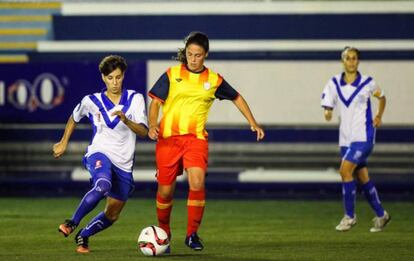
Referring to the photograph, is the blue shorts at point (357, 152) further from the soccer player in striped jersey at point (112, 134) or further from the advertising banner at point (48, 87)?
the advertising banner at point (48, 87)

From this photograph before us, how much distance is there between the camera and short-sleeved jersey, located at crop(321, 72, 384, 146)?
601 inches

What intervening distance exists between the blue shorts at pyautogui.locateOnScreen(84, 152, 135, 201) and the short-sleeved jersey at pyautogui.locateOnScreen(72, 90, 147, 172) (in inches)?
2.1

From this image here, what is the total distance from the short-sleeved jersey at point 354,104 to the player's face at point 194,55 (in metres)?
3.67

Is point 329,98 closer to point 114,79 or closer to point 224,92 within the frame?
point 224,92

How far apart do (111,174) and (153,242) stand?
0.73m

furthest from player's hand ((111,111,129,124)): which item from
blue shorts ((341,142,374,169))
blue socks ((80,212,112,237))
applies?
blue shorts ((341,142,374,169))

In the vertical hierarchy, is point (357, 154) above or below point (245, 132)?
above

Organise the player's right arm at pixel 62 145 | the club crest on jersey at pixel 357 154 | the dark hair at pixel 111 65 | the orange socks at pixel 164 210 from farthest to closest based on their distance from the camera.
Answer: the club crest on jersey at pixel 357 154 < the orange socks at pixel 164 210 < the dark hair at pixel 111 65 < the player's right arm at pixel 62 145

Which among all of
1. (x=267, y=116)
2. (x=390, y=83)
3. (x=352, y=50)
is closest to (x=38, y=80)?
(x=267, y=116)

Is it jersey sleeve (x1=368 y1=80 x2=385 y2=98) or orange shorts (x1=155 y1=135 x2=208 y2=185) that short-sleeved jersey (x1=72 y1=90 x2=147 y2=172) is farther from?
jersey sleeve (x1=368 y1=80 x2=385 y2=98)

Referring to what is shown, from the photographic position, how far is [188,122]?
11945 mm

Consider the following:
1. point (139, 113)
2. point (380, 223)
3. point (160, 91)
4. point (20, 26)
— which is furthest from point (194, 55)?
point (20, 26)

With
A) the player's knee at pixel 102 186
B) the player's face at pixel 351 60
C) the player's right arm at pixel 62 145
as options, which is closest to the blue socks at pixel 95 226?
the player's knee at pixel 102 186

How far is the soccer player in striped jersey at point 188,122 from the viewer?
11828 mm
